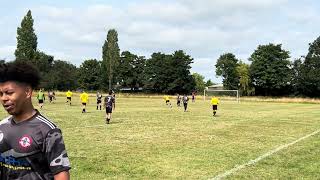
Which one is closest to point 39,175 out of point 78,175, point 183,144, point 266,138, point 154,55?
point 78,175

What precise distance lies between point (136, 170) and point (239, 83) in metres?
119

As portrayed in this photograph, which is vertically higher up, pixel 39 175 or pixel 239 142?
pixel 39 175

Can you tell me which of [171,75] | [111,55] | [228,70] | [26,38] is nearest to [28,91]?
[26,38]

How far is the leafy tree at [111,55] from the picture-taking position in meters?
118

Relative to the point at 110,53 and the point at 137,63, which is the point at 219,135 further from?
the point at 137,63

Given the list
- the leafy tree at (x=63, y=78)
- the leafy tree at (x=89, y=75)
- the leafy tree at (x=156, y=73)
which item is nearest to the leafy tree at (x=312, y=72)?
the leafy tree at (x=156, y=73)

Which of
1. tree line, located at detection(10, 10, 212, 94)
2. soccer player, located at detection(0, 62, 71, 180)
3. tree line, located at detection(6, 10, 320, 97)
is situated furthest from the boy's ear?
tree line, located at detection(10, 10, 212, 94)

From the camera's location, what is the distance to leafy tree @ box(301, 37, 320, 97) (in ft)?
355

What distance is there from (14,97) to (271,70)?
117240 mm

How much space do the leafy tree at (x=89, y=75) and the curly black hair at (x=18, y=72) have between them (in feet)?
461

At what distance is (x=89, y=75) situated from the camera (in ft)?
484

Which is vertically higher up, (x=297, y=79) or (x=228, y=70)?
(x=228, y=70)

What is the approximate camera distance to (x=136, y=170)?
1118 centimetres

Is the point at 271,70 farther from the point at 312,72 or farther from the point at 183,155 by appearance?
the point at 183,155
